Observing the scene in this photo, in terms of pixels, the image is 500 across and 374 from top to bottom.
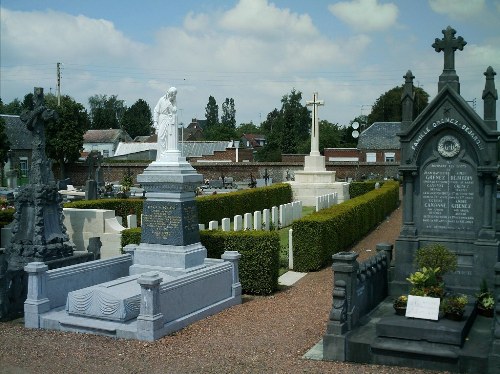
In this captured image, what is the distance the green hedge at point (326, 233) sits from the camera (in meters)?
15.4

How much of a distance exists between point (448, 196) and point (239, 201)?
16.1 m

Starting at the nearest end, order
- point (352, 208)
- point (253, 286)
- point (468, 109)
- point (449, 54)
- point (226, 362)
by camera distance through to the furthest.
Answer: point (226, 362), point (468, 109), point (449, 54), point (253, 286), point (352, 208)

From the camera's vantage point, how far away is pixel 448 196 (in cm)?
1027

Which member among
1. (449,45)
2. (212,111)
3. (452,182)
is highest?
(212,111)

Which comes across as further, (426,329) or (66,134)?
(66,134)

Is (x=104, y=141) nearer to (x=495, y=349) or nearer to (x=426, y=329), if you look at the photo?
(x=426, y=329)

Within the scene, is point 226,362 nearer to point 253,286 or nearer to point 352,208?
point 253,286

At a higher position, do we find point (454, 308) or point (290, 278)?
point (454, 308)

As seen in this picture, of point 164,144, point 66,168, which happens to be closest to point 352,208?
point 164,144

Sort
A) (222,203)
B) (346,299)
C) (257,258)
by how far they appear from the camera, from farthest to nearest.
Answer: (222,203), (257,258), (346,299)

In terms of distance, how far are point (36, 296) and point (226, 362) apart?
4.10 metres

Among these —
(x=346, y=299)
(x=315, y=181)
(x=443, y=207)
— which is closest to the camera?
(x=346, y=299)

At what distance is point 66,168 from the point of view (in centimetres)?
5481

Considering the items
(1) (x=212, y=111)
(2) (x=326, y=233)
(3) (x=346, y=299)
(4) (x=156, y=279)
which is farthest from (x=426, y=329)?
(1) (x=212, y=111)
